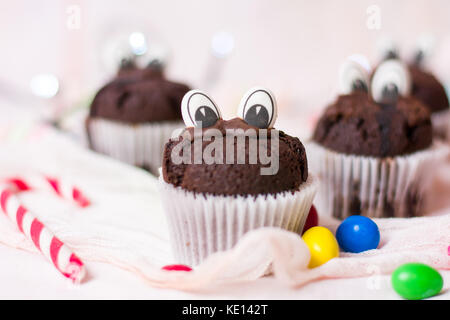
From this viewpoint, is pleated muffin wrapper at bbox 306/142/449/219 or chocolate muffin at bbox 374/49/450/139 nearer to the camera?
pleated muffin wrapper at bbox 306/142/449/219

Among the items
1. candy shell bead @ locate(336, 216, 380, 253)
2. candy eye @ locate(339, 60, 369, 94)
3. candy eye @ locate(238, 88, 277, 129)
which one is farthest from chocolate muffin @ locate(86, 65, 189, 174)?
candy shell bead @ locate(336, 216, 380, 253)

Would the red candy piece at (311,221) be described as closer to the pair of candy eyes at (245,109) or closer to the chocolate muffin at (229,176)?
the chocolate muffin at (229,176)

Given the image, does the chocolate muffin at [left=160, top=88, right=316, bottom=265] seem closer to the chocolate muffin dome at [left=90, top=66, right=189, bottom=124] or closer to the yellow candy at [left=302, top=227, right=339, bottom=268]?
the yellow candy at [left=302, top=227, right=339, bottom=268]

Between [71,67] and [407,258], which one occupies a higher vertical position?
[71,67]

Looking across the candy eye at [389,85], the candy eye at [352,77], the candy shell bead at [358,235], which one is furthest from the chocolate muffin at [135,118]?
the candy shell bead at [358,235]

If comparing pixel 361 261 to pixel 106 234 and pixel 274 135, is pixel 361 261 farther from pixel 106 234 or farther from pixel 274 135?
pixel 106 234
